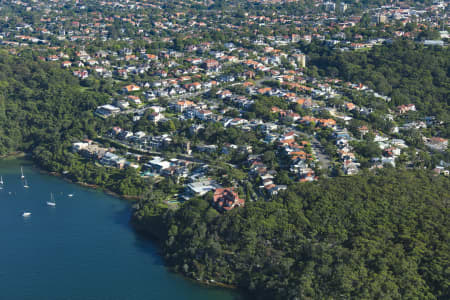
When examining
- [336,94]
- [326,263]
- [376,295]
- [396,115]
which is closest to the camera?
[376,295]

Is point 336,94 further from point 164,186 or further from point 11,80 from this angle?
point 11,80

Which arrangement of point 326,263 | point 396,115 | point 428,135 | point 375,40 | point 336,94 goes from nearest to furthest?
point 326,263 < point 428,135 < point 396,115 < point 336,94 < point 375,40

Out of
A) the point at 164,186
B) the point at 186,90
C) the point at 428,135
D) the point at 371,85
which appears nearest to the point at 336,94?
the point at 371,85

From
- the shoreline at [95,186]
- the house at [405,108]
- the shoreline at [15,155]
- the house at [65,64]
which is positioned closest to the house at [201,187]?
the shoreline at [95,186]

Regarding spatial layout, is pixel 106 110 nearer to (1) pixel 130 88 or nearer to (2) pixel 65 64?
(1) pixel 130 88

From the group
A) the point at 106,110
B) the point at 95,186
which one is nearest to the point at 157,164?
the point at 95,186

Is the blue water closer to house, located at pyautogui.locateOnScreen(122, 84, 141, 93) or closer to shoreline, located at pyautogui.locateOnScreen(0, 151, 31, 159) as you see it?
shoreline, located at pyautogui.locateOnScreen(0, 151, 31, 159)

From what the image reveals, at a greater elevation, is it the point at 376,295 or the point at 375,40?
the point at 375,40

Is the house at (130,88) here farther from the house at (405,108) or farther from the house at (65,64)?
the house at (405,108)

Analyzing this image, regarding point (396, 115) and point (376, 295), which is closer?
point (376, 295)
